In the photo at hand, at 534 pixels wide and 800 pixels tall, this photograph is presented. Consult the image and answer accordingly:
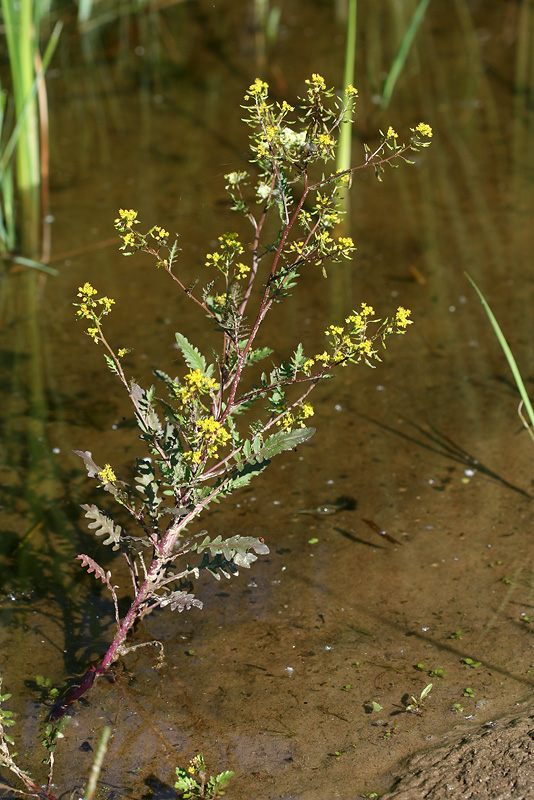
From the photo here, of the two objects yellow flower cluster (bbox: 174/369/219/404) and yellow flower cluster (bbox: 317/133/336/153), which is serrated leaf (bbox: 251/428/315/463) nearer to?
yellow flower cluster (bbox: 174/369/219/404)

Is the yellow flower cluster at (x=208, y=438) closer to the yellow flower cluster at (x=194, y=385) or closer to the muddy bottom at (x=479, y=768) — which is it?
the yellow flower cluster at (x=194, y=385)

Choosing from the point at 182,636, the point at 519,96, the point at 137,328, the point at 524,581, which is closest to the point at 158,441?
the point at 182,636

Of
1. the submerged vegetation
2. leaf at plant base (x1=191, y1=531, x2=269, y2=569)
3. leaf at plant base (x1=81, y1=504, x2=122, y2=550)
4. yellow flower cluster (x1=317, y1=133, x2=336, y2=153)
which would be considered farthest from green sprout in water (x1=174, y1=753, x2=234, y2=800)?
yellow flower cluster (x1=317, y1=133, x2=336, y2=153)

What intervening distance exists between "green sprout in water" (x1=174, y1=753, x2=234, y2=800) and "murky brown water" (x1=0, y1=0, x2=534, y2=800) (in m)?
0.06

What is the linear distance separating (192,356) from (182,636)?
89 cm

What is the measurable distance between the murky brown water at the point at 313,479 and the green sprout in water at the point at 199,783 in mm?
55

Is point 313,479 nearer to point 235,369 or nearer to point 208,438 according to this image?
point 235,369

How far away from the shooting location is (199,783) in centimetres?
215

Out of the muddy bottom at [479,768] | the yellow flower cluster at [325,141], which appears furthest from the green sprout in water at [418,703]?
the yellow flower cluster at [325,141]

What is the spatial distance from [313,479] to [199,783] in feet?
4.28

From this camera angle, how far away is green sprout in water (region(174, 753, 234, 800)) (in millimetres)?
2105

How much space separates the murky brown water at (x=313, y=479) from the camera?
2342 millimetres

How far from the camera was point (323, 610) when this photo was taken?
8.86 ft

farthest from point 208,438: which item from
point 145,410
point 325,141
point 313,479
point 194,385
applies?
point 313,479
